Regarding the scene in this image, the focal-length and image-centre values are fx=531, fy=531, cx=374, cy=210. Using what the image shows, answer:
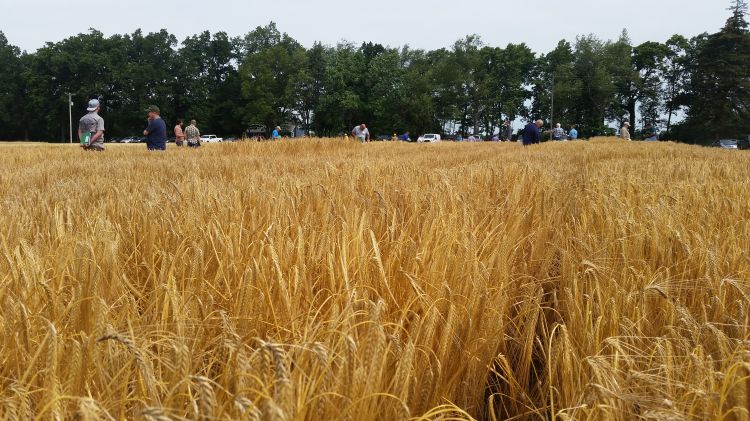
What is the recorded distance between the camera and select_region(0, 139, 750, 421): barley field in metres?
0.77

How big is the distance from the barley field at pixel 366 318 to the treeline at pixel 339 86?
58.3 metres

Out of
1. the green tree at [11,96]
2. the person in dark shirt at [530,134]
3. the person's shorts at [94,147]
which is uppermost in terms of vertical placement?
the green tree at [11,96]

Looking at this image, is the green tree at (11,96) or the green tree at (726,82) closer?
the green tree at (726,82)

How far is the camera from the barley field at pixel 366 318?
2.52 feet

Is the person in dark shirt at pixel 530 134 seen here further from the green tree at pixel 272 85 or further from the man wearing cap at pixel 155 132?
the green tree at pixel 272 85

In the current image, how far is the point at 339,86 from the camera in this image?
202 ft

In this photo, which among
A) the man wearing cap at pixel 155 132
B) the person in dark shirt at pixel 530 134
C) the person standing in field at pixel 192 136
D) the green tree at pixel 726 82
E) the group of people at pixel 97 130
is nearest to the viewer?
the group of people at pixel 97 130

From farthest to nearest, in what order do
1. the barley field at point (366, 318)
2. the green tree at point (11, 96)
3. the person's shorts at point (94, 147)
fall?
the green tree at point (11, 96), the person's shorts at point (94, 147), the barley field at point (366, 318)

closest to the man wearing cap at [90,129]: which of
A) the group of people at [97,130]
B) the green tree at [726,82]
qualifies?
the group of people at [97,130]

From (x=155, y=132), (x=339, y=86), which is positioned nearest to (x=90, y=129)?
(x=155, y=132)

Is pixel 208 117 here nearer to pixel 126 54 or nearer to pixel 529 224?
pixel 126 54

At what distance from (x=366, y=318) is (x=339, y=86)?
62.4m

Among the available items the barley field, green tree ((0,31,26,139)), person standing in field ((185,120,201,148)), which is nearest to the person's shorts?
person standing in field ((185,120,201,148))

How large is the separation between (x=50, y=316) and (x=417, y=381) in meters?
0.77
